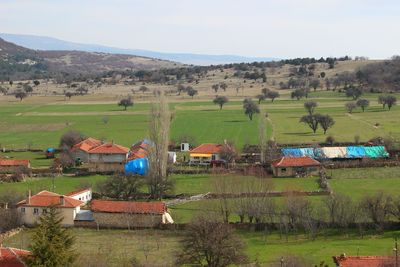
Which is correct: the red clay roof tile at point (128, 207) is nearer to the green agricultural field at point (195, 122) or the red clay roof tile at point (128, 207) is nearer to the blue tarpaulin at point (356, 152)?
the blue tarpaulin at point (356, 152)

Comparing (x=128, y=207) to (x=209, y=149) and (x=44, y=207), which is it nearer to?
(x=44, y=207)

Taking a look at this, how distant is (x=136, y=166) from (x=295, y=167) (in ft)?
42.5

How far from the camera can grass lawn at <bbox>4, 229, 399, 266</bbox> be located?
28.7 m

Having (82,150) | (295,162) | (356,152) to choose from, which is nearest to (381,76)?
(356,152)

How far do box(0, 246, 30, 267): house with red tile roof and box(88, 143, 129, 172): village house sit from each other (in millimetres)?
29448

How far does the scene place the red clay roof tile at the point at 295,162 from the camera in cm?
5069

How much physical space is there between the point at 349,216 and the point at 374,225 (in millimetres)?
1374

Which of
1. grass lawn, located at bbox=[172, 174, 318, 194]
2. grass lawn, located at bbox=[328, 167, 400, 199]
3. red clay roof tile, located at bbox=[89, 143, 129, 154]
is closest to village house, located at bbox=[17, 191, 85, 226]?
grass lawn, located at bbox=[172, 174, 318, 194]

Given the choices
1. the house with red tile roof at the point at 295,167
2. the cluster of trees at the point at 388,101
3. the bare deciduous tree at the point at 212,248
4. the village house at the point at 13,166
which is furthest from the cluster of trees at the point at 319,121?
the bare deciduous tree at the point at 212,248

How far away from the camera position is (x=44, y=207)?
122 feet

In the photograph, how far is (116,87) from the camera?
14888 centimetres

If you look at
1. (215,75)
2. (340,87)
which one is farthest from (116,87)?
(340,87)

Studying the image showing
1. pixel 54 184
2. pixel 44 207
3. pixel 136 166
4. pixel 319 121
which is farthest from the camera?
pixel 319 121

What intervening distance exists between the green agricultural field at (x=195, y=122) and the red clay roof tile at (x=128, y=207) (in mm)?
27077
